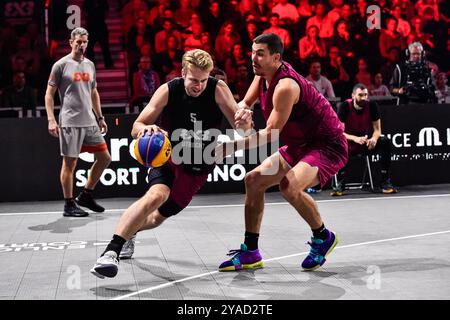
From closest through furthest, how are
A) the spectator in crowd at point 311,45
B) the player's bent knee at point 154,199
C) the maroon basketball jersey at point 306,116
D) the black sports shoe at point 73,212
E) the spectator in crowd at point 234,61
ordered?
the player's bent knee at point 154,199 → the maroon basketball jersey at point 306,116 → the black sports shoe at point 73,212 → the spectator in crowd at point 234,61 → the spectator in crowd at point 311,45

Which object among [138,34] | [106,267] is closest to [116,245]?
[106,267]

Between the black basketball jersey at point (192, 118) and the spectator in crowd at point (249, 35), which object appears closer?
the black basketball jersey at point (192, 118)

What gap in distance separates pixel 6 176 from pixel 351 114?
4.71 m

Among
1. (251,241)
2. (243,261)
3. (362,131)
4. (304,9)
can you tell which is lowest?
(243,261)

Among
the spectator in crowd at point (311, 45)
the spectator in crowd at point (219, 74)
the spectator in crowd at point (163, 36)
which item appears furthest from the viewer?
the spectator in crowd at point (311, 45)

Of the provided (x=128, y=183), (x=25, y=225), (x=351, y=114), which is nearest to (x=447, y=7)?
(x=351, y=114)

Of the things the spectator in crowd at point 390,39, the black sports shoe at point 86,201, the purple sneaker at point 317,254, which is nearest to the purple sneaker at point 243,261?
the purple sneaker at point 317,254

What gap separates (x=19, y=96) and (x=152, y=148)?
680 centimetres

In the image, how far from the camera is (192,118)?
19.2 feet

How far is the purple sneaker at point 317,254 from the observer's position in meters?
5.75

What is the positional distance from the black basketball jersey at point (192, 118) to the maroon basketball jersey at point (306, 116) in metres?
0.42

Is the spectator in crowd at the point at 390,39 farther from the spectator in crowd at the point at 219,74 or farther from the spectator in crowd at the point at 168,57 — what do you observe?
the spectator in crowd at the point at 168,57

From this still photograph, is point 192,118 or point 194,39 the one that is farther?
point 194,39

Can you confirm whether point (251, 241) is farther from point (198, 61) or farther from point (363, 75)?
point (363, 75)
